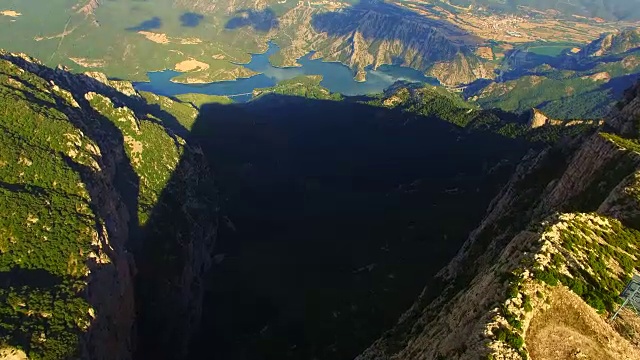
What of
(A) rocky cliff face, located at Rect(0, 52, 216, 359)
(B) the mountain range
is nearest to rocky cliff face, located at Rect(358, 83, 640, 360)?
(B) the mountain range

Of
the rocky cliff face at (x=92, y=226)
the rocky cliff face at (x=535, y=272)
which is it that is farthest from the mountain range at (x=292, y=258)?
the rocky cliff face at (x=92, y=226)

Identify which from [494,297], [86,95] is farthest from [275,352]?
[86,95]

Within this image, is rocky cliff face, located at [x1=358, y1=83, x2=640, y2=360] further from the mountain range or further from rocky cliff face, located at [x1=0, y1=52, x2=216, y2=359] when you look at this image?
rocky cliff face, located at [x1=0, y1=52, x2=216, y2=359]

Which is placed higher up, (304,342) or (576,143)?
(576,143)

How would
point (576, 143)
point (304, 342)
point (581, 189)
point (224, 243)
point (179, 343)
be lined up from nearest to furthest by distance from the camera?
1. point (581, 189)
2. point (576, 143)
3. point (304, 342)
4. point (179, 343)
5. point (224, 243)

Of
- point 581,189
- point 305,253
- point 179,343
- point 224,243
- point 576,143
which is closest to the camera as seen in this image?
point 581,189

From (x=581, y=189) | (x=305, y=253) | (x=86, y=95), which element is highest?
(x=581, y=189)

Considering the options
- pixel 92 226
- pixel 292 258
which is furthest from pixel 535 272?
pixel 292 258

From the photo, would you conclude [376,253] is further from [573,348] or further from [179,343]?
[573,348]

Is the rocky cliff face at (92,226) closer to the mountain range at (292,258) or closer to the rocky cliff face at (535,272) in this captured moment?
the mountain range at (292,258)
